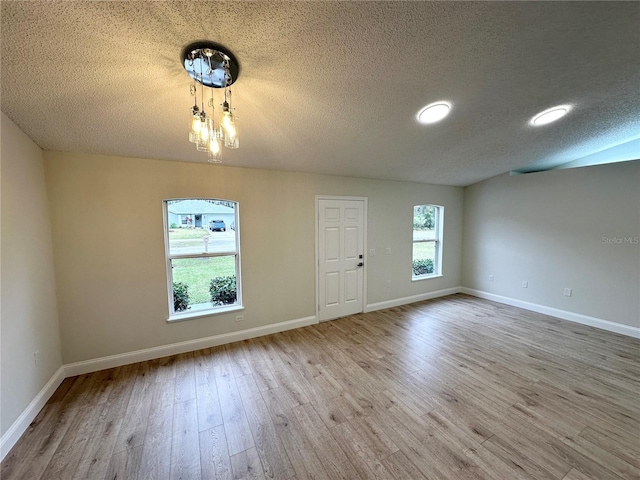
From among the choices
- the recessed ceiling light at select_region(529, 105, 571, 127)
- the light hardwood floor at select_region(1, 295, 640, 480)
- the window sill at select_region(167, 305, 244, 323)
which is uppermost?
the recessed ceiling light at select_region(529, 105, 571, 127)

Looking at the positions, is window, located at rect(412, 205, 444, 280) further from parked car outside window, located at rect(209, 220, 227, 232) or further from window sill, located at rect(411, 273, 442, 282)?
parked car outside window, located at rect(209, 220, 227, 232)

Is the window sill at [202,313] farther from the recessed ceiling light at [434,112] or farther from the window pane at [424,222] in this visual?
the window pane at [424,222]

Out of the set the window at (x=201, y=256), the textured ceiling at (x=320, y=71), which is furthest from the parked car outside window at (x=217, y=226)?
the textured ceiling at (x=320, y=71)

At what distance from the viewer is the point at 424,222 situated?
509 centimetres

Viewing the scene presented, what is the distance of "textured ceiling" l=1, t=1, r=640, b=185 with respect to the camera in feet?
4.25

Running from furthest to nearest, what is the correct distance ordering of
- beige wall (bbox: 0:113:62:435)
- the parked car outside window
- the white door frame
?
the white door frame
the parked car outside window
beige wall (bbox: 0:113:62:435)

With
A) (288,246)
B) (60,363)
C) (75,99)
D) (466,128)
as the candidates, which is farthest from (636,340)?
(60,363)

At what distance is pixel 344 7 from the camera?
1280mm

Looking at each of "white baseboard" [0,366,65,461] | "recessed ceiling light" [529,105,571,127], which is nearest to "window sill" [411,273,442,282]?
"recessed ceiling light" [529,105,571,127]

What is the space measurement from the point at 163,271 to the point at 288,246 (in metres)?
1.61

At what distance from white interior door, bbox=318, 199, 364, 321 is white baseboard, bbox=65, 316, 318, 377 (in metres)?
0.55

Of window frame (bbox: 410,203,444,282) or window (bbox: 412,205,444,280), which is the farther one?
window frame (bbox: 410,203,444,282)

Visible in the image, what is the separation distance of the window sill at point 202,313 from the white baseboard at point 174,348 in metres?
0.31

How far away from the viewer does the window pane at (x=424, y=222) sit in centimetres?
494
